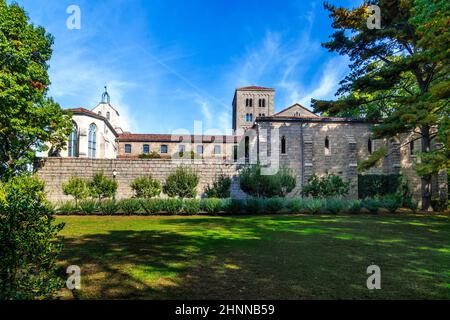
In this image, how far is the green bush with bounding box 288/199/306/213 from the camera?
62.9 feet

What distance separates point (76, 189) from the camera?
21766 millimetres

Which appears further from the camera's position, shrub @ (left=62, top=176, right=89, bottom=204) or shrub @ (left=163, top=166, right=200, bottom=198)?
shrub @ (left=163, top=166, right=200, bottom=198)

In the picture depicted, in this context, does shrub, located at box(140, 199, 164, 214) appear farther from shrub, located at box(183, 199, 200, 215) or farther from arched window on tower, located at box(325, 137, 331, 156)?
arched window on tower, located at box(325, 137, 331, 156)

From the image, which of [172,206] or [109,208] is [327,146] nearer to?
[172,206]

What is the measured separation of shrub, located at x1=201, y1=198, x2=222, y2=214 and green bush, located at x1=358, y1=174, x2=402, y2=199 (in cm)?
1579

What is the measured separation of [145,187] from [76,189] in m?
5.46

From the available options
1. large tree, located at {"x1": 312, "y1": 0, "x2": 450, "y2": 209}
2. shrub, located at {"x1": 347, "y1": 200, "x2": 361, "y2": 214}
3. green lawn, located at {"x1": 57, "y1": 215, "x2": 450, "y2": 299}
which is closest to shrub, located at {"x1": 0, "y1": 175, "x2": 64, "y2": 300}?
green lawn, located at {"x1": 57, "y1": 215, "x2": 450, "y2": 299}

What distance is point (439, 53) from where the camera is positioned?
500 inches

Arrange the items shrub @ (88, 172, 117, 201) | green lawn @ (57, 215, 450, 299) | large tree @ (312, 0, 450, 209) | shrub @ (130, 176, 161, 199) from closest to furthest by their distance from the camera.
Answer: green lawn @ (57, 215, 450, 299) < large tree @ (312, 0, 450, 209) < shrub @ (88, 172, 117, 201) < shrub @ (130, 176, 161, 199)

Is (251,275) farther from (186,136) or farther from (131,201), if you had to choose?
(186,136)

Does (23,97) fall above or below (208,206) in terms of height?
above

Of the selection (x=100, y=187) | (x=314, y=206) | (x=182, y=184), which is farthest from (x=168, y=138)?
(x=314, y=206)

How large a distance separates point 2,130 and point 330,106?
2468 cm
